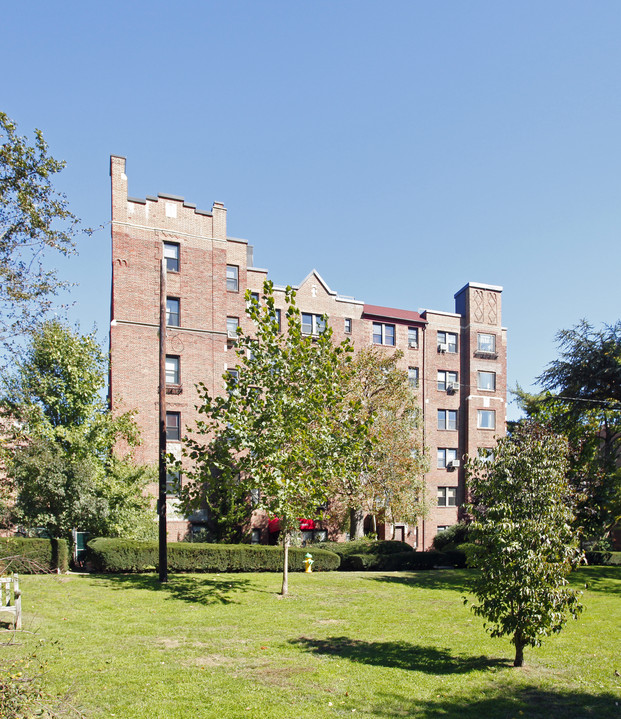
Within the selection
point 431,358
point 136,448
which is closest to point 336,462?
point 136,448

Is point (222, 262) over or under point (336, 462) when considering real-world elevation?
over

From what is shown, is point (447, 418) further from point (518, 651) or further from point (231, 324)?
point (518, 651)

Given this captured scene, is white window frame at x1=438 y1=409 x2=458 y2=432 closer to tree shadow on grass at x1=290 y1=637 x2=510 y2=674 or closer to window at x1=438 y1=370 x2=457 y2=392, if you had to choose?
window at x1=438 y1=370 x2=457 y2=392

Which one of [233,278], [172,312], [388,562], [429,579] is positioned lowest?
[388,562]

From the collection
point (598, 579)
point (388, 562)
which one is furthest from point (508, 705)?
point (388, 562)

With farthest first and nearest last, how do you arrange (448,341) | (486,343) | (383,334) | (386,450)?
(486,343) < (448,341) < (383,334) < (386,450)

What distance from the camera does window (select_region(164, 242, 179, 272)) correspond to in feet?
105

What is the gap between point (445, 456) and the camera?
40500 millimetres

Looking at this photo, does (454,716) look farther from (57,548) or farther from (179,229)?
(179,229)

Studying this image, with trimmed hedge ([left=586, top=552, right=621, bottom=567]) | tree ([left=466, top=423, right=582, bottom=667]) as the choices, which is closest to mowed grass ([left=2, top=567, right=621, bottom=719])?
tree ([left=466, top=423, right=582, bottom=667])

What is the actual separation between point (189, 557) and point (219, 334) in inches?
543

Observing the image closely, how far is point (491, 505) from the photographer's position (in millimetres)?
10523

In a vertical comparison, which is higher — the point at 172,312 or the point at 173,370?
the point at 172,312

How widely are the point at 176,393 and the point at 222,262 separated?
829 centimetres
